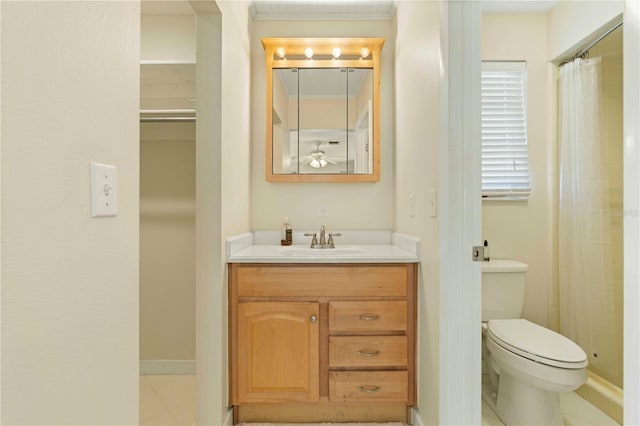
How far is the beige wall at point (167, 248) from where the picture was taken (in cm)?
217

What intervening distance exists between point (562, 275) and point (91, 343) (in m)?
2.57

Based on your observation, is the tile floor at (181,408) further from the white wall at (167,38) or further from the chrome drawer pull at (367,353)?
the white wall at (167,38)

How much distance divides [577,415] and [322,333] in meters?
1.53

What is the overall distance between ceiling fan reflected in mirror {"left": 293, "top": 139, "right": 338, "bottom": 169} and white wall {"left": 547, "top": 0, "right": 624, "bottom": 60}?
66.2 inches

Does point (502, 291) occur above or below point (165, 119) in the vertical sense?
below

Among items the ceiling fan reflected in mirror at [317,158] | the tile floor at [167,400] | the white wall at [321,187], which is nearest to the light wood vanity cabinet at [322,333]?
the tile floor at [167,400]

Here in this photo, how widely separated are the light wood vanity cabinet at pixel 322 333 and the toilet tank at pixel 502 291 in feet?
2.18

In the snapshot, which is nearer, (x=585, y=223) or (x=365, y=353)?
(x=365, y=353)

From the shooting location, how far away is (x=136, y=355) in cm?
85

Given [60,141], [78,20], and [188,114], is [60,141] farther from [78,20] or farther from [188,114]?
[188,114]

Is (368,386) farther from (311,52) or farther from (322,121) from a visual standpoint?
(311,52)

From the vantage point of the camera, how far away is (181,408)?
6.04 feet

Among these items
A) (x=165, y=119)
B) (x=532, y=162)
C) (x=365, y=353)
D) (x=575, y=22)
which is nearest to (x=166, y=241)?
(x=165, y=119)

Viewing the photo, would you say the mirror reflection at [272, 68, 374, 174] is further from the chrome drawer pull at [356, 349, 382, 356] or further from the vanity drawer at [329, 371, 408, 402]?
the vanity drawer at [329, 371, 408, 402]
